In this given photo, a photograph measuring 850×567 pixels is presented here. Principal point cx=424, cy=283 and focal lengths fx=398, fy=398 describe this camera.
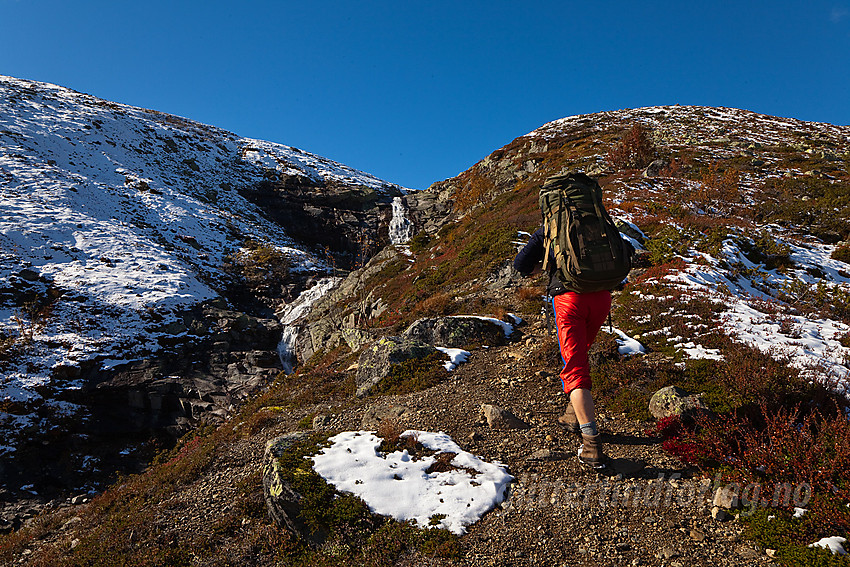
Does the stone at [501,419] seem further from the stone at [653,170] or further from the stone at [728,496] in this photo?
the stone at [653,170]

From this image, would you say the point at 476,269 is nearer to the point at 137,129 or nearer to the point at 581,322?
the point at 581,322

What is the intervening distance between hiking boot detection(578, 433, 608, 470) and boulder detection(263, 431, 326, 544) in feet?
10.7

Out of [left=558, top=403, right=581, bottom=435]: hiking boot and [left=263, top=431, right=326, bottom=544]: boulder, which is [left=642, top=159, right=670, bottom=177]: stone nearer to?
[left=558, top=403, right=581, bottom=435]: hiking boot

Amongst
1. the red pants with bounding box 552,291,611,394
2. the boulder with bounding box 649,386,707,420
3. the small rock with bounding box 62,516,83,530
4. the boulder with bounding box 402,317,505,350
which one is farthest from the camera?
the boulder with bounding box 402,317,505,350

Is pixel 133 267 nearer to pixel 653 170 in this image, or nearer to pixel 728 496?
pixel 728 496

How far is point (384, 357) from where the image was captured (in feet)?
31.1

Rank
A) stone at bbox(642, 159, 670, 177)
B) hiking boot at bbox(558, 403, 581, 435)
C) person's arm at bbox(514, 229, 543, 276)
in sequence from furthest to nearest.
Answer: stone at bbox(642, 159, 670, 177) < hiking boot at bbox(558, 403, 581, 435) < person's arm at bbox(514, 229, 543, 276)

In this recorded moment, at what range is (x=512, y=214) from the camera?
71.6 feet

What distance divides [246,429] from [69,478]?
9.41m

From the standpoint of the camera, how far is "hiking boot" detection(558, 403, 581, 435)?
230 inches

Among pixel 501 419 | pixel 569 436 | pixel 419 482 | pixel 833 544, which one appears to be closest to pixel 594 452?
pixel 569 436

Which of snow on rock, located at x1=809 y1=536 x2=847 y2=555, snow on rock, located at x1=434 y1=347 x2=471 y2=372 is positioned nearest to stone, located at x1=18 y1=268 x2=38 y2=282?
snow on rock, located at x1=434 y1=347 x2=471 y2=372

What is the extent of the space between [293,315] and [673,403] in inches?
935

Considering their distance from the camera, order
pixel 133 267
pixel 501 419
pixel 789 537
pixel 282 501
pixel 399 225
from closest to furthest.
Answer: pixel 789 537
pixel 282 501
pixel 501 419
pixel 133 267
pixel 399 225
